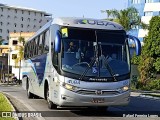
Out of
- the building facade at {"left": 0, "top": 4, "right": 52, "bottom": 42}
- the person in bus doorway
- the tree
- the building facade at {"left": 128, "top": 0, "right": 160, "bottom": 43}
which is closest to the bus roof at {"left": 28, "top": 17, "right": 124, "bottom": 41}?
the person in bus doorway

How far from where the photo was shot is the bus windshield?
13.9 metres

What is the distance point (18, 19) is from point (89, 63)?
5966 inches

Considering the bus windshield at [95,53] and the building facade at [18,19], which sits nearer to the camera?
the bus windshield at [95,53]

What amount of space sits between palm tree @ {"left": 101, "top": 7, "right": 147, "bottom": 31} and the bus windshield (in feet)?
132

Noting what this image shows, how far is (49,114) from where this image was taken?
47.9ft

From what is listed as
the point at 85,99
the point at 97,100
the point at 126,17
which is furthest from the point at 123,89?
the point at 126,17

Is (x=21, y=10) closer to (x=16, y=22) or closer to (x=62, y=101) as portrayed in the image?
(x=16, y=22)

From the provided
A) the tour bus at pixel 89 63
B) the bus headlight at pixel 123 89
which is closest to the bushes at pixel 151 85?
the tour bus at pixel 89 63

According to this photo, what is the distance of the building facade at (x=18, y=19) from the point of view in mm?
157250

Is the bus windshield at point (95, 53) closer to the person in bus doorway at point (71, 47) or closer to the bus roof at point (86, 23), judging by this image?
the person in bus doorway at point (71, 47)

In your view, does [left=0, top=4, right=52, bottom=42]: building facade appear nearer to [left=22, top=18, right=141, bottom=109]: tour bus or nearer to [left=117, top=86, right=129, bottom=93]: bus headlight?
[left=22, top=18, right=141, bottom=109]: tour bus

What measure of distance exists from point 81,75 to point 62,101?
1088mm

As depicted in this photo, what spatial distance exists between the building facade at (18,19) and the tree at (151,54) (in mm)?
105859

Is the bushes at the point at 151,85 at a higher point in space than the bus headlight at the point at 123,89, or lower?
lower
